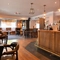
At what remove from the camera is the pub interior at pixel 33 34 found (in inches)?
161

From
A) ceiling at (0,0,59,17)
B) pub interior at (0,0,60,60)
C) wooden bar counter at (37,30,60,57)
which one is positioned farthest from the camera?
ceiling at (0,0,59,17)

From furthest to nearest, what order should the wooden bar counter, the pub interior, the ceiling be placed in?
the ceiling
the wooden bar counter
the pub interior

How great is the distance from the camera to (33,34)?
12414 millimetres

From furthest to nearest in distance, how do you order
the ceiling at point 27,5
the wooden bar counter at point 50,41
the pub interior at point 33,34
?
the ceiling at point 27,5
the wooden bar counter at point 50,41
the pub interior at point 33,34

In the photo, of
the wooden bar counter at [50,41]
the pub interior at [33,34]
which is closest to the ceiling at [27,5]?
the pub interior at [33,34]

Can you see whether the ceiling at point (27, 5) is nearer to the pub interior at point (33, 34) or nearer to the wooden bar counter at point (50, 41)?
the pub interior at point (33, 34)

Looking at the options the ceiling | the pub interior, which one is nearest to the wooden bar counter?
the pub interior

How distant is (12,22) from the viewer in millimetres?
17094

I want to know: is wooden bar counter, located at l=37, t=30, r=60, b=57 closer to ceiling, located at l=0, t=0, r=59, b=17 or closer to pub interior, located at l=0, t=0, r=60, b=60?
pub interior, located at l=0, t=0, r=60, b=60

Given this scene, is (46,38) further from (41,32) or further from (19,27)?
(19,27)

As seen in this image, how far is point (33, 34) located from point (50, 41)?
7.71 metres

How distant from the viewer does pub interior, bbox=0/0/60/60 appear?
4.09 meters

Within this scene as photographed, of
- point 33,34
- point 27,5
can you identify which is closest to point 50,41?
point 27,5

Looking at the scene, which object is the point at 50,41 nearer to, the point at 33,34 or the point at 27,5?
the point at 27,5
